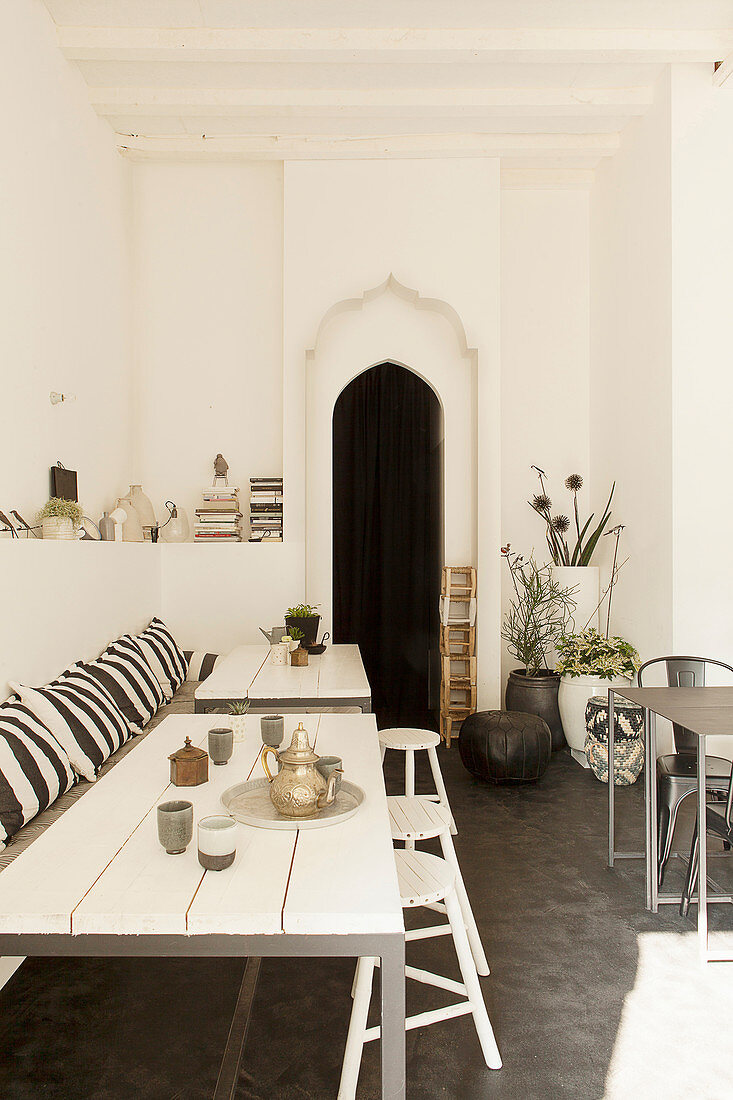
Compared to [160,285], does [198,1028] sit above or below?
below

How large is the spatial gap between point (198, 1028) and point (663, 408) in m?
3.89

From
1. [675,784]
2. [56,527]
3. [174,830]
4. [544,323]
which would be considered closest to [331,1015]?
[174,830]

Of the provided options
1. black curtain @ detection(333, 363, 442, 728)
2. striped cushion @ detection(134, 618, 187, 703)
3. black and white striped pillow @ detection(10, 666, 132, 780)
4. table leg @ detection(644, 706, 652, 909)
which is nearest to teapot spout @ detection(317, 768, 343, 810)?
black and white striped pillow @ detection(10, 666, 132, 780)

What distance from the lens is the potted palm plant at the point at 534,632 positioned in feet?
16.9

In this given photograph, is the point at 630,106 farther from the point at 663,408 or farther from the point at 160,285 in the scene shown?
the point at 160,285

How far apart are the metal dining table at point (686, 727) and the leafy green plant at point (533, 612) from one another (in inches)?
82.8

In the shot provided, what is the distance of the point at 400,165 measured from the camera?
5504 mm

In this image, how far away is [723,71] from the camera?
4.32m

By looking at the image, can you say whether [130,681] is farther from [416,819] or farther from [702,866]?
[702,866]

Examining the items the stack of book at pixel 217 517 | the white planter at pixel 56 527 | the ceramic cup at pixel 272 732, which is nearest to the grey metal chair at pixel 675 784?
the ceramic cup at pixel 272 732

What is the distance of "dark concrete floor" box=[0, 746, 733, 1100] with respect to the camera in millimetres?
1958

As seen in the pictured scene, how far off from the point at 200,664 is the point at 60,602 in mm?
1541

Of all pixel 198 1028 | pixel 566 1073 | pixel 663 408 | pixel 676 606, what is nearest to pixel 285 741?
pixel 198 1028

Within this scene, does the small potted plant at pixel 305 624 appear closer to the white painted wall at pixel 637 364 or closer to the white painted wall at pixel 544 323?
the white painted wall at pixel 637 364
